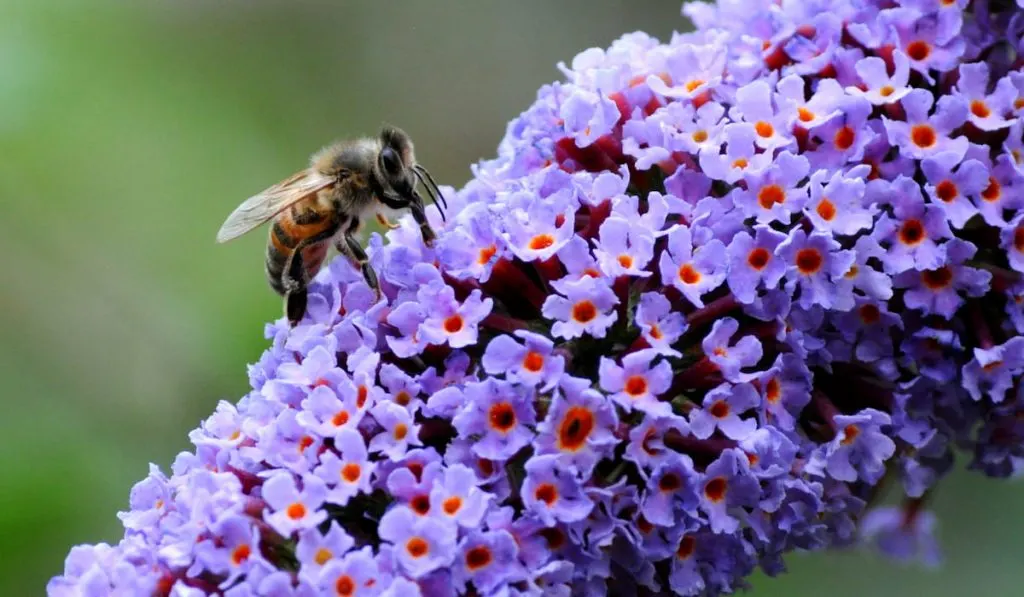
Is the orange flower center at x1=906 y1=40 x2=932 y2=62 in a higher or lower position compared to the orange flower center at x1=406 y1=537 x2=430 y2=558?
higher

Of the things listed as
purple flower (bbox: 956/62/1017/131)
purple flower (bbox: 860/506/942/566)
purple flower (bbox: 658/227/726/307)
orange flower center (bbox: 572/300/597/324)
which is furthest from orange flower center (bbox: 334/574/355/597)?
purple flower (bbox: 860/506/942/566)

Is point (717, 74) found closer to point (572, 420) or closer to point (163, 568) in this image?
point (572, 420)

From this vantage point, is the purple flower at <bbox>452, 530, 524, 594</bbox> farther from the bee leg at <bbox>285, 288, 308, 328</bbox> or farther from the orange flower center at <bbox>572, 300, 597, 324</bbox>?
the bee leg at <bbox>285, 288, 308, 328</bbox>

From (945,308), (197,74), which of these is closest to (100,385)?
(197,74)

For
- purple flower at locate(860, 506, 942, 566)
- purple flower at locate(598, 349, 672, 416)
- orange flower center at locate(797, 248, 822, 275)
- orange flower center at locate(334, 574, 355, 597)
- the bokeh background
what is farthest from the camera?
the bokeh background

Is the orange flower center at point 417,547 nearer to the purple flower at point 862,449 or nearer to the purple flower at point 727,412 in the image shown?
the purple flower at point 727,412

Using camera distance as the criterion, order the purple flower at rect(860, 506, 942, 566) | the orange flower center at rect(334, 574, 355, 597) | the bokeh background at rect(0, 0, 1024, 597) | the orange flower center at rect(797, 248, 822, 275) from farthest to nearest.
Answer: the bokeh background at rect(0, 0, 1024, 597) < the purple flower at rect(860, 506, 942, 566) < the orange flower center at rect(797, 248, 822, 275) < the orange flower center at rect(334, 574, 355, 597)

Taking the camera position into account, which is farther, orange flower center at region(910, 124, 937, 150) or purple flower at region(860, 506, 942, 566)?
purple flower at region(860, 506, 942, 566)

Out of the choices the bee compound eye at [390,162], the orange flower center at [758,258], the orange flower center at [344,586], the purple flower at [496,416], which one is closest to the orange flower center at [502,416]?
the purple flower at [496,416]
